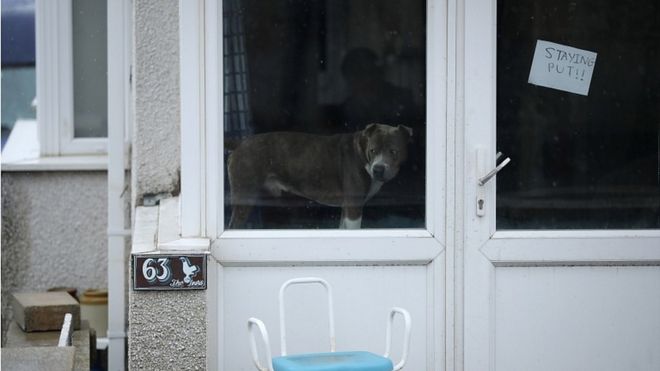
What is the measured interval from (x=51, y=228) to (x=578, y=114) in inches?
129

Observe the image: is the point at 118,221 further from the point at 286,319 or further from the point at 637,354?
the point at 637,354

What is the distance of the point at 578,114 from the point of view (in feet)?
17.0

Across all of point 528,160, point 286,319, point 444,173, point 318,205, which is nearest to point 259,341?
point 286,319

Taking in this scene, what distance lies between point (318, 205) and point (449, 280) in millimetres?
699

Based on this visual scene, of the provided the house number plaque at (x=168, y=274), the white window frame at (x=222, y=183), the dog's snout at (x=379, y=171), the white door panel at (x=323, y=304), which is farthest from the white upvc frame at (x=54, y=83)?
the house number plaque at (x=168, y=274)

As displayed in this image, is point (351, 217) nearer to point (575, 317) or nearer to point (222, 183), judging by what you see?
point (222, 183)

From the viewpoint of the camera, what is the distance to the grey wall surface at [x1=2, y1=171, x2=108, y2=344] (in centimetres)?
664

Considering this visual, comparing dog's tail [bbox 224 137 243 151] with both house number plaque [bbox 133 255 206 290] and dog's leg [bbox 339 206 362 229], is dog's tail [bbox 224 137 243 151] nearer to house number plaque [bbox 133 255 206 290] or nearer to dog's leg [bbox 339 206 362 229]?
dog's leg [bbox 339 206 362 229]

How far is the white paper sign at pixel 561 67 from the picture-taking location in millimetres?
5152

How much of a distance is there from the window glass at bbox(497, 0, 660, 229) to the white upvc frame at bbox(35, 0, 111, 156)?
281cm

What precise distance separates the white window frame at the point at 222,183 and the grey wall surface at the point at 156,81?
49mm

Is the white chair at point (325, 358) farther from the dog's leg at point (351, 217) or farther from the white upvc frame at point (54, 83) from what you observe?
the white upvc frame at point (54, 83)

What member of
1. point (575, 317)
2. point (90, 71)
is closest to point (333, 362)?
point (575, 317)

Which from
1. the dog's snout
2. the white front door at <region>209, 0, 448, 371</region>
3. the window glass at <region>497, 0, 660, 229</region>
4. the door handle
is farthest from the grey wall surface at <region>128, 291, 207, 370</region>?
the window glass at <region>497, 0, 660, 229</region>
